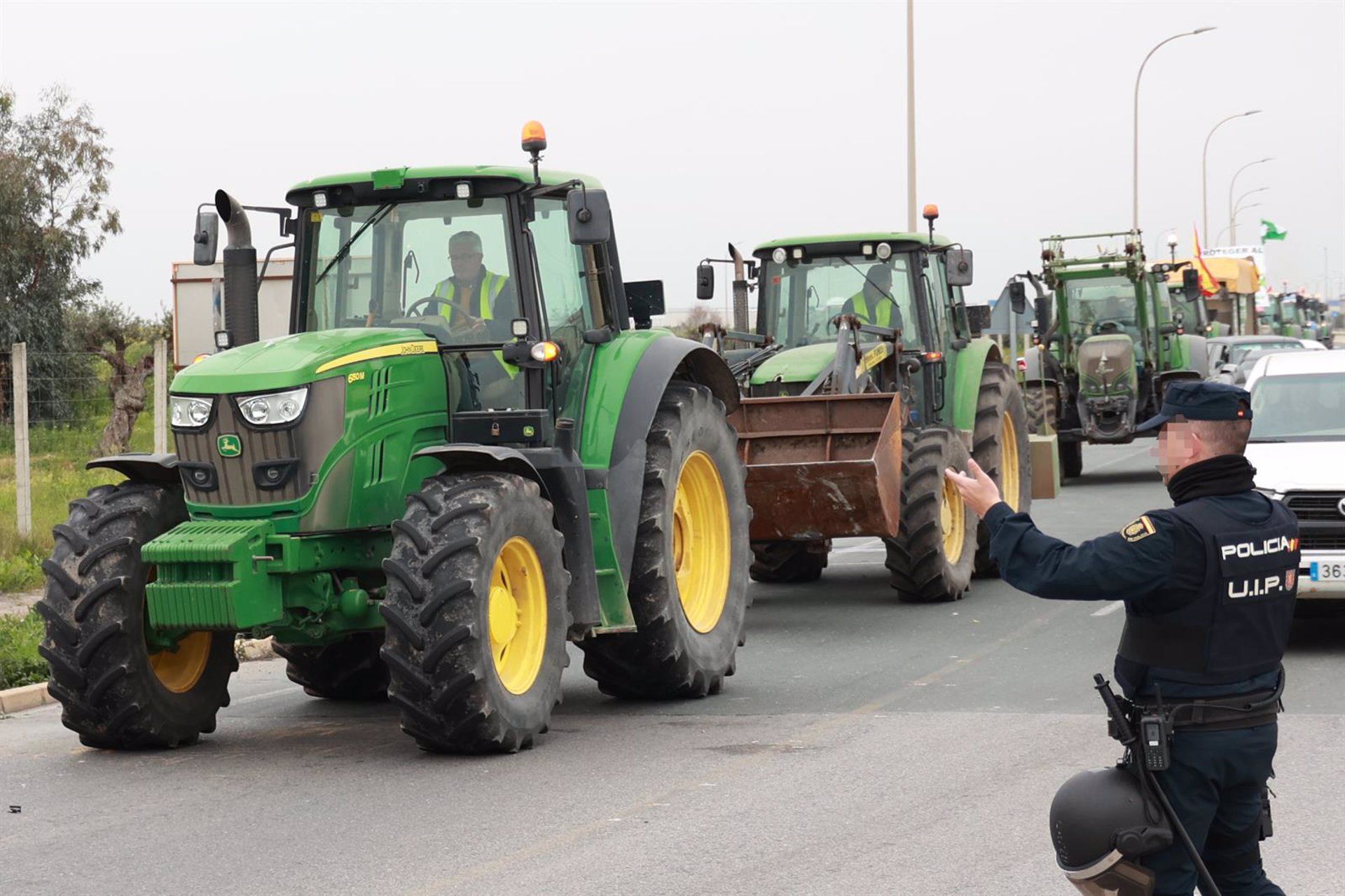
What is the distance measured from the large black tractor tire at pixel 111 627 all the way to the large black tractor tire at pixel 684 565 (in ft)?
6.79

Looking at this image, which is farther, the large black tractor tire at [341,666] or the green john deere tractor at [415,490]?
the large black tractor tire at [341,666]

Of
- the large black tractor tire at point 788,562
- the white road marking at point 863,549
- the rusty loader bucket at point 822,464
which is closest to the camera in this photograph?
the rusty loader bucket at point 822,464

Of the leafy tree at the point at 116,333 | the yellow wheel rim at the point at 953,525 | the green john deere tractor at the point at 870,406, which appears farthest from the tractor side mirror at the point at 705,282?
the leafy tree at the point at 116,333

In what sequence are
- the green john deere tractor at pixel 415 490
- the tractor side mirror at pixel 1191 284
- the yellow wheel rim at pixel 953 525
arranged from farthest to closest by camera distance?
1. the tractor side mirror at pixel 1191 284
2. the yellow wheel rim at pixel 953 525
3. the green john deere tractor at pixel 415 490

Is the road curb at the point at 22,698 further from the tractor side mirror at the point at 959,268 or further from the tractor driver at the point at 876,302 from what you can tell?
the tractor side mirror at the point at 959,268

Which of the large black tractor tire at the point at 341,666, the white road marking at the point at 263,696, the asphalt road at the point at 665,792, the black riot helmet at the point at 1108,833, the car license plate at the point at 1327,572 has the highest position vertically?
the black riot helmet at the point at 1108,833

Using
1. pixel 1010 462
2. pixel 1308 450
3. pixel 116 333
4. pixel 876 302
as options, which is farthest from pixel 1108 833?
pixel 116 333

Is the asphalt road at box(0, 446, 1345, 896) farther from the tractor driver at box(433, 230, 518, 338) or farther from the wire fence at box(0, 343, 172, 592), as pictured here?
the wire fence at box(0, 343, 172, 592)

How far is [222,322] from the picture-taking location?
1009 cm

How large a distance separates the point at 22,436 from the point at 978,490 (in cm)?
1320

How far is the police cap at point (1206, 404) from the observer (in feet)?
15.2

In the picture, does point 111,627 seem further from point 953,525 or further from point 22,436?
point 22,436

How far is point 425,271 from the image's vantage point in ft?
30.6

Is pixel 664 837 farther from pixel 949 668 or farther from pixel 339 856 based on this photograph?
pixel 949 668
